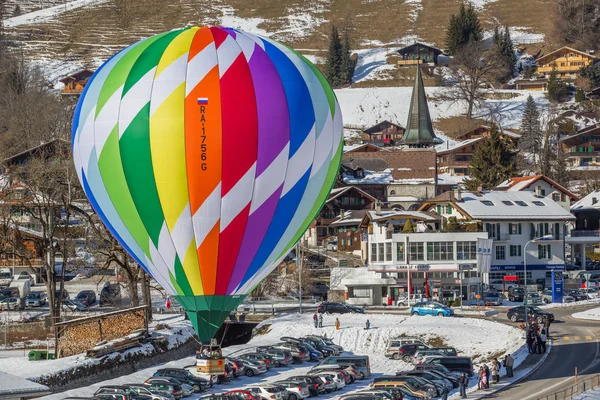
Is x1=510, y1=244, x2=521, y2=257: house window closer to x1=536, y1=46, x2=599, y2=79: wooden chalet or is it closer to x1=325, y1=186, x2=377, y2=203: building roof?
x1=325, y1=186, x2=377, y2=203: building roof

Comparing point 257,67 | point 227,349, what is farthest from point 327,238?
point 257,67

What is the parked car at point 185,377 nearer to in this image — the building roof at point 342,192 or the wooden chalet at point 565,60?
the building roof at point 342,192

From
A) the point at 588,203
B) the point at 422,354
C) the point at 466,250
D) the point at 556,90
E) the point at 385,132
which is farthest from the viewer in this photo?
the point at 556,90

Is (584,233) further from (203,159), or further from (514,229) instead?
(203,159)

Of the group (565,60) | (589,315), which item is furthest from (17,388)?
(565,60)

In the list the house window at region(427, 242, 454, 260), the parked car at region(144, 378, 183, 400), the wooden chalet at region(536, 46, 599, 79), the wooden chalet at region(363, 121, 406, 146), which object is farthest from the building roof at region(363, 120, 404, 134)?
the parked car at region(144, 378, 183, 400)
